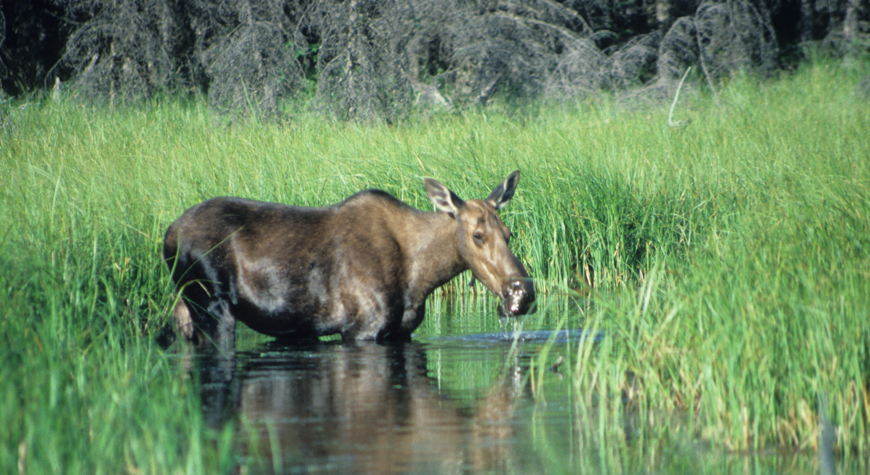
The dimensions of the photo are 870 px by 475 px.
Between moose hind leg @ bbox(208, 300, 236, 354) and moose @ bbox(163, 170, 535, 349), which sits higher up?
moose @ bbox(163, 170, 535, 349)

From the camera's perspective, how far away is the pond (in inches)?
142

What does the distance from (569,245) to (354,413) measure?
469 cm

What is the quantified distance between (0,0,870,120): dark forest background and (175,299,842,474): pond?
7.78 meters

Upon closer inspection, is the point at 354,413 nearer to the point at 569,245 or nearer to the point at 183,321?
the point at 183,321

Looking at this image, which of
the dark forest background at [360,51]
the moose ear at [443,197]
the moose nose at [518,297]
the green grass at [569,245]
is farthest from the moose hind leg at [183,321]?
the dark forest background at [360,51]

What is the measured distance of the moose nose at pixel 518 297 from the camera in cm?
598

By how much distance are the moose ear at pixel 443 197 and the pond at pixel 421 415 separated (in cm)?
103

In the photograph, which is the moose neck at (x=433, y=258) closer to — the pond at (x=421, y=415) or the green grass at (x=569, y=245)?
the pond at (x=421, y=415)

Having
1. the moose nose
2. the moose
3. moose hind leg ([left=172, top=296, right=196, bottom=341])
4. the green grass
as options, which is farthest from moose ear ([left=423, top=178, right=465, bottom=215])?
moose hind leg ([left=172, top=296, right=196, bottom=341])

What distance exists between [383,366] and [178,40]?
50.4 feet

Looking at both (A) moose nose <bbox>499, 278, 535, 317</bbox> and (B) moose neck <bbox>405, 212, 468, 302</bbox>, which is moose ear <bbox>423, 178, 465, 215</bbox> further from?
(A) moose nose <bbox>499, 278, 535, 317</bbox>

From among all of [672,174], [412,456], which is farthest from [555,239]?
[412,456]

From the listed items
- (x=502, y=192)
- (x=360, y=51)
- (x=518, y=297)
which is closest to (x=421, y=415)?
(x=518, y=297)

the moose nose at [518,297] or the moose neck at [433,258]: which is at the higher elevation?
the moose neck at [433,258]
